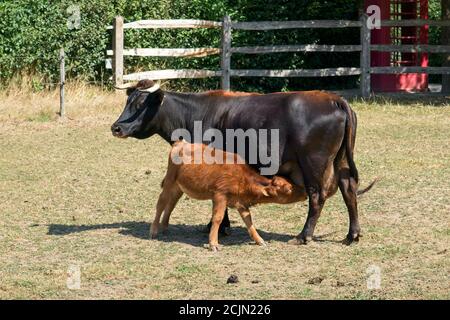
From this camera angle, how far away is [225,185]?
10594 mm

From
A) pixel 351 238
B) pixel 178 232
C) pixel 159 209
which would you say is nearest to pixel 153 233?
pixel 159 209

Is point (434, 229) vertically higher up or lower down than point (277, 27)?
lower down

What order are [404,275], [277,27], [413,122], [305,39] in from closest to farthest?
1. [404,275]
2. [413,122]
3. [277,27]
4. [305,39]

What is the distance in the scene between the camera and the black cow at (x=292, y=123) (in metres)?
10.8

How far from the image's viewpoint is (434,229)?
1138 centimetres

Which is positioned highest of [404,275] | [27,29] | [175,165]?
[27,29]

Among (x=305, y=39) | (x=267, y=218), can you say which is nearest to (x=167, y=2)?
(x=305, y=39)

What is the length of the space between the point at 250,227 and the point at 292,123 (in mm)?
1095

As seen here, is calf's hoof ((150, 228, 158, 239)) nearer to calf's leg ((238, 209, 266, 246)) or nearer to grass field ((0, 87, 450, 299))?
grass field ((0, 87, 450, 299))

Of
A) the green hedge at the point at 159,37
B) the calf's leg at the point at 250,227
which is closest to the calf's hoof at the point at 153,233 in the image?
the calf's leg at the point at 250,227

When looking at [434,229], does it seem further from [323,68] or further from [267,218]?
[323,68]

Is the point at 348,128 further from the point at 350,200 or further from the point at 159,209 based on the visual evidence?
the point at 159,209

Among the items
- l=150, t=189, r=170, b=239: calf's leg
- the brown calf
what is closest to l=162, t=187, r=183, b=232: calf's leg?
l=150, t=189, r=170, b=239: calf's leg

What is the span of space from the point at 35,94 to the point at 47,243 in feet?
33.8
